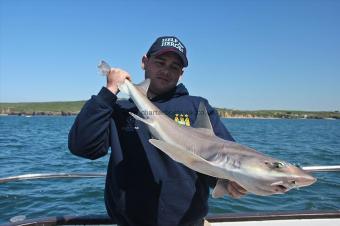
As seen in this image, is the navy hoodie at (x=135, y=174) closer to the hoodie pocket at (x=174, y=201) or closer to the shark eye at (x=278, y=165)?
the hoodie pocket at (x=174, y=201)

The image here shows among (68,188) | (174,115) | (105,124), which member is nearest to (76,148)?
(105,124)

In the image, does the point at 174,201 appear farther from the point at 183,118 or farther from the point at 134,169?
the point at 183,118

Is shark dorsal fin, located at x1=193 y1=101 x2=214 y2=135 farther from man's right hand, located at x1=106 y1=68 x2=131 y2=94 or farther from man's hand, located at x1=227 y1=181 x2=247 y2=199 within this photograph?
man's right hand, located at x1=106 y1=68 x2=131 y2=94

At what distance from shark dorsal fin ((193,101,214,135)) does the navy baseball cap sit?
542 millimetres

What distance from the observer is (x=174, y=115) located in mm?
3688

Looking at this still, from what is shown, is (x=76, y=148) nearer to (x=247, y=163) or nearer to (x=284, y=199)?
(x=247, y=163)

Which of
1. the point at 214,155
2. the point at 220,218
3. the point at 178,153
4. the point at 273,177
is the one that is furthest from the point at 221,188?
the point at 220,218

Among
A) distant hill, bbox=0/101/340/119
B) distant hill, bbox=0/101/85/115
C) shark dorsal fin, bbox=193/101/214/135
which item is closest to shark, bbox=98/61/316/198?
shark dorsal fin, bbox=193/101/214/135

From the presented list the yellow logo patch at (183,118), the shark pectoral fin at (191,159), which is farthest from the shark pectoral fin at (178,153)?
the yellow logo patch at (183,118)

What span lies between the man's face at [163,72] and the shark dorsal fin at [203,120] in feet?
1.48

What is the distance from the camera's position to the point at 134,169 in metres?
3.44

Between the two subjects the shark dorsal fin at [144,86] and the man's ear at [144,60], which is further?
the man's ear at [144,60]

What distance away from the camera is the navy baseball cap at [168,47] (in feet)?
12.3

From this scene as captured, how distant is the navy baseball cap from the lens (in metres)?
3.73
